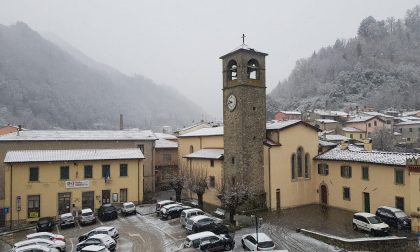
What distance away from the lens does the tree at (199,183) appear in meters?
37.5

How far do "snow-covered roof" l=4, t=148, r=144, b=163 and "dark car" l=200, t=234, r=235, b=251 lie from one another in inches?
743

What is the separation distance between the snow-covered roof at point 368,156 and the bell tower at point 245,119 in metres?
7.93

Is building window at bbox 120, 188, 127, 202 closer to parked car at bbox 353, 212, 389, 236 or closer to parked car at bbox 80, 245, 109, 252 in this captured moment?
parked car at bbox 80, 245, 109, 252

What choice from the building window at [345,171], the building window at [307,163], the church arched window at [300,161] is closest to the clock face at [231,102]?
the church arched window at [300,161]

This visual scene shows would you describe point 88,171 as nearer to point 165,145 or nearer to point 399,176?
point 165,145

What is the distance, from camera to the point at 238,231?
29250mm

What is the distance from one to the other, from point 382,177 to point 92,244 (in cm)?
2539

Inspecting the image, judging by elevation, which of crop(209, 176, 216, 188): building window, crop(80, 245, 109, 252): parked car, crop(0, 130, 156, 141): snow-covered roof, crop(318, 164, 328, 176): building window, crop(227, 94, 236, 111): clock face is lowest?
crop(80, 245, 109, 252): parked car

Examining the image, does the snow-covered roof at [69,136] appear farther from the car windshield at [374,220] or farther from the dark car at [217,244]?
the car windshield at [374,220]

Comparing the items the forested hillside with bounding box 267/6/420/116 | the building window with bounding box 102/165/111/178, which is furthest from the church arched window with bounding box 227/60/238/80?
the forested hillside with bounding box 267/6/420/116

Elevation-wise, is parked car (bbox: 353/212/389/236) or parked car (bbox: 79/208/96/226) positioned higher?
parked car (bbox: 353/212/389/236)

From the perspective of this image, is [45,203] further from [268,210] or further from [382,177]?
[382,177]

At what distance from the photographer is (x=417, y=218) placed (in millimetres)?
27266

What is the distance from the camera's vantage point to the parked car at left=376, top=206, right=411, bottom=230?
1091 inches
